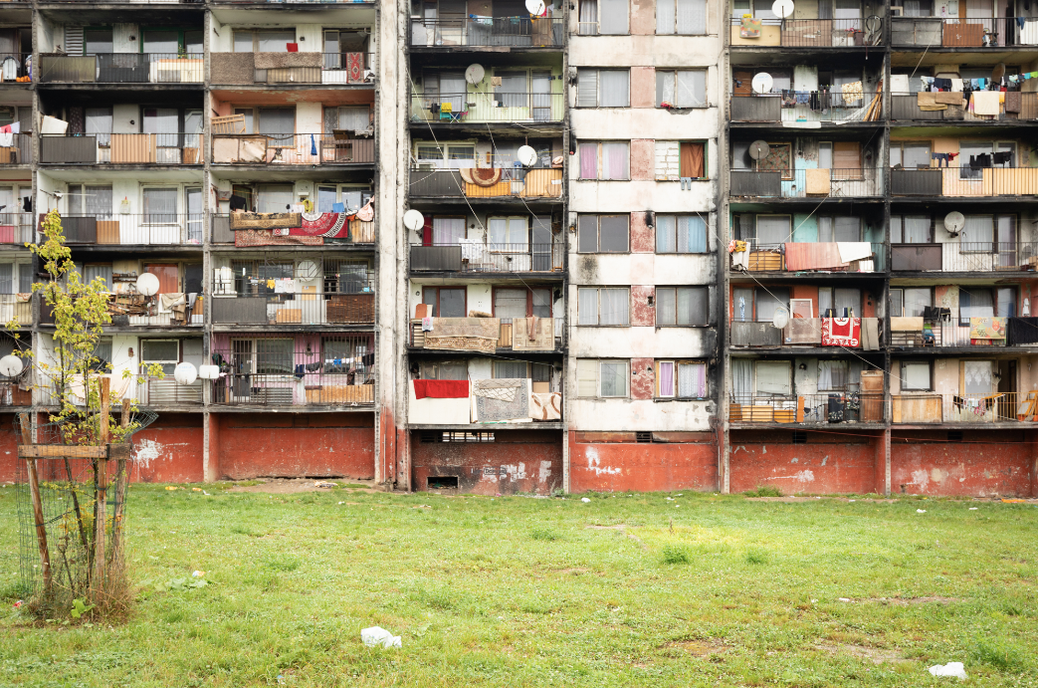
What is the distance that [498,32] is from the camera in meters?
33.9

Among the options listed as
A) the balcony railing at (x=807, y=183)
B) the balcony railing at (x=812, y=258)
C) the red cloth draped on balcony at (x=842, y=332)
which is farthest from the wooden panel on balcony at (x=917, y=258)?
the red cloth draped on balcony at (x=842, y=332)

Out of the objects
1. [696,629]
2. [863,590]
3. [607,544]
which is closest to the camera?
[696,629]

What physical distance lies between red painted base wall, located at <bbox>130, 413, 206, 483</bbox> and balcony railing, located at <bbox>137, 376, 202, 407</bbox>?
0.92 m

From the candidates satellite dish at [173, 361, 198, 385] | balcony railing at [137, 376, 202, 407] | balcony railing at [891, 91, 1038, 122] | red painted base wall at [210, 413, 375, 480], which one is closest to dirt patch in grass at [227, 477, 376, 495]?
red painted base wall at [210, 413, 375, 480]

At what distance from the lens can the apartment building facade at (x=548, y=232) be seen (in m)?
32.7

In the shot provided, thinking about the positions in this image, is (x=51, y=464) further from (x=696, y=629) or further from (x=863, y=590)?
(x=863, y=590)

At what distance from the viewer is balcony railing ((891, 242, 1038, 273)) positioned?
3306 cm

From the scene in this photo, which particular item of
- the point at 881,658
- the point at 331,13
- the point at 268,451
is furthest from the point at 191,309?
the point at 881,658

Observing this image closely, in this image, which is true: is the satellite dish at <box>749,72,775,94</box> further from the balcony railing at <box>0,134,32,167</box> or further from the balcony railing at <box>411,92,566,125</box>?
the balcony railing at <box>0,134,32,167</box>

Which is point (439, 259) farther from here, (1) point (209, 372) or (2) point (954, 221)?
(2) point (954, 221)

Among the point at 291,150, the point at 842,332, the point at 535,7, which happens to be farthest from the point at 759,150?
the point at 291,150

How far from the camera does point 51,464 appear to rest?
1172 cm

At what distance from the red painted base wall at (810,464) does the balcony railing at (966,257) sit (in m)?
7.14

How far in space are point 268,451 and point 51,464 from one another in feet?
72.4
